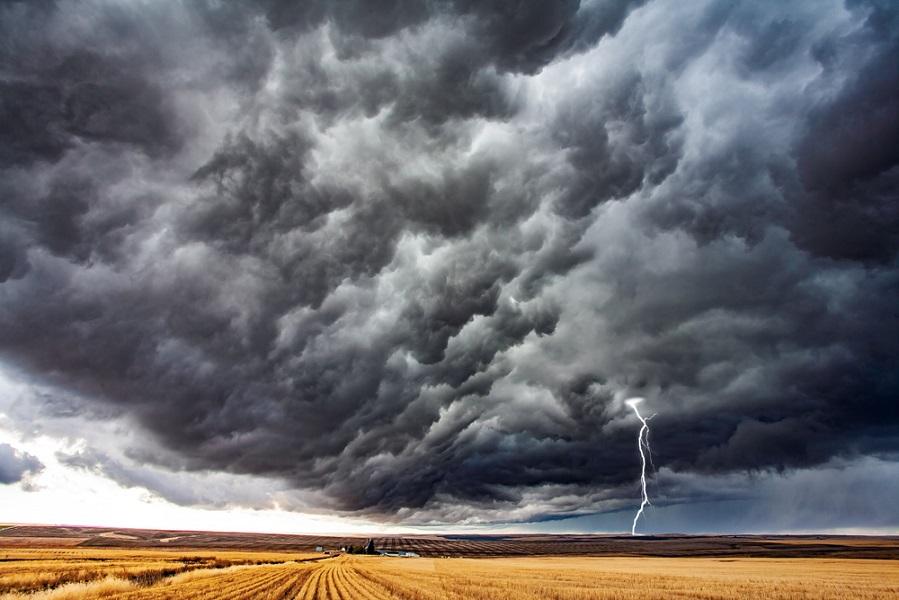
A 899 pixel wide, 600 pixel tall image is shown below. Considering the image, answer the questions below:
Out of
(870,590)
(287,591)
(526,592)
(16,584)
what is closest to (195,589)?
(287,591)

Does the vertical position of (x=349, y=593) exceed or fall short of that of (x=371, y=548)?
it exceeds it

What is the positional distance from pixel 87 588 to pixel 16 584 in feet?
19.0

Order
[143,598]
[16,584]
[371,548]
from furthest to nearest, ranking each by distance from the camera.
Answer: [371,548] < [16,584] < [143,598]

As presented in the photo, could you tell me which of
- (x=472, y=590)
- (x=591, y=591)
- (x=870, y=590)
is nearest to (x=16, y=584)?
(x=472, y=590)

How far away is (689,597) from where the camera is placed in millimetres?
33875

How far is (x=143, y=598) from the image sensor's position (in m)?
26.4

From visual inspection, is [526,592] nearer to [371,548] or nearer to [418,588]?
[418,588]

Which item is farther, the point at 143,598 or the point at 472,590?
the point at 472,590

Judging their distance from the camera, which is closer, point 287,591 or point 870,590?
point 287,591

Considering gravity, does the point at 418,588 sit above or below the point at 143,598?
below

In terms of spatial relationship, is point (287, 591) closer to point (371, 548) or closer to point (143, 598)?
point (143, 598)

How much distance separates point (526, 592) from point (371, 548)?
147 metres

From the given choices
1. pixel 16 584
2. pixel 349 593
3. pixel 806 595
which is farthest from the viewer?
pixel 806 595

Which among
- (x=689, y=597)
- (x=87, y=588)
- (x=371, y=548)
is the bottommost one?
(x=371, y=548)
